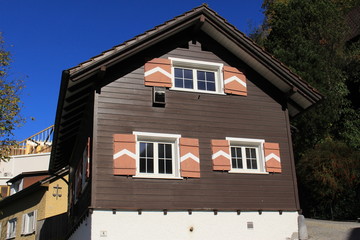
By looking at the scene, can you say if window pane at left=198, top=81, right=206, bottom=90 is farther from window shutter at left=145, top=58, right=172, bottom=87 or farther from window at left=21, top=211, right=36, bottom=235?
window at left=21, top=211, right=36, bottom=235

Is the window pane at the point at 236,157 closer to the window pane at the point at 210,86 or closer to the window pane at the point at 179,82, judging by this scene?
the window pane at the point at 210,86

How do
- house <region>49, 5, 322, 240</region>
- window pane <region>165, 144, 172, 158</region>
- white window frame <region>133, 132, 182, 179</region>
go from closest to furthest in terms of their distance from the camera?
house <region>49, 5, 322, 240</region>, white window frame <region>133, 132, 182, 179</region>, window pane <region>165, 144, 172, 158</region>

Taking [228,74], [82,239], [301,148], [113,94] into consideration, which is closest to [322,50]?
[301,148]

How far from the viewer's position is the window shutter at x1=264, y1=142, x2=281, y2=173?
13.0m

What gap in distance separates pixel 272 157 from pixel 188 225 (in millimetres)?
3572

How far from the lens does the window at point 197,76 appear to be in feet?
43.1

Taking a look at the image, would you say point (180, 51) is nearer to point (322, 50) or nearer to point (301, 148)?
point (301, 148)

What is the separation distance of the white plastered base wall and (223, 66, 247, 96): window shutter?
384 centimetres

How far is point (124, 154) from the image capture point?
11352 millimetres

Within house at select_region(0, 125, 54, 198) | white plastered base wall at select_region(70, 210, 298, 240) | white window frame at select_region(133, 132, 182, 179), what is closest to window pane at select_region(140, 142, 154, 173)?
white window frame at select_region(133, 132, 182, 179)

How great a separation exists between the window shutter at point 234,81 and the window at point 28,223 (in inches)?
571

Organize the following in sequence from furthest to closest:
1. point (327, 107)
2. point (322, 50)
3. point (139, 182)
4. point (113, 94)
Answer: point (322, 50) < point (327, 107) < point (113, 94) < point (139, 182)

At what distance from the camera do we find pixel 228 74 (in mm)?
13586

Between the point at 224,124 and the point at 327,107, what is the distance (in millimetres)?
12287
